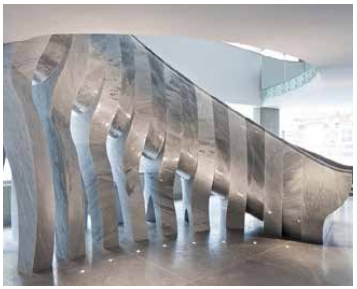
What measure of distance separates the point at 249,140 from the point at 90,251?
3.87m

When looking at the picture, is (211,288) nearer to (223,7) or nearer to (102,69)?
(223,7)

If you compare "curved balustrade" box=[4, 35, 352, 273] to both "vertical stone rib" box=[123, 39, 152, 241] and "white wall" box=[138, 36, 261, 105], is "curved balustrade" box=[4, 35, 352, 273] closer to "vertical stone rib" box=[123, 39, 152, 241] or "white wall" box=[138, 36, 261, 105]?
"vertical stone rib" box=[123, 39, 152, 241]

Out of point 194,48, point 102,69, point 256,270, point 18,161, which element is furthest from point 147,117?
point 194,48

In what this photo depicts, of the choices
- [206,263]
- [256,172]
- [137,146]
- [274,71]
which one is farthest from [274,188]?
[274,71]

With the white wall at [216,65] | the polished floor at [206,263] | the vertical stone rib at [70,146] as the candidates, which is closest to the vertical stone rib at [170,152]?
the polished floor at [206,263]

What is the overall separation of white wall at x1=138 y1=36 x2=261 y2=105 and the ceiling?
298 inches

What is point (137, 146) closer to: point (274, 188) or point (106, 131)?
point (106, 131)

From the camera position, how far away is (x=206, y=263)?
5.43m

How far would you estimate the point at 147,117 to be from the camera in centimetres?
660

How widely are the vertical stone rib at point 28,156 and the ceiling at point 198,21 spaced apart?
1.21m

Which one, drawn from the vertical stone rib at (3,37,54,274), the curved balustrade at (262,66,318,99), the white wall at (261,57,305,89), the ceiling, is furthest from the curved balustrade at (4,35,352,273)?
the white wall at (261,57,305,89)

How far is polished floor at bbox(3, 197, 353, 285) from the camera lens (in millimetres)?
4746

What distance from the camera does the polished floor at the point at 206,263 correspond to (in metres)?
4.75

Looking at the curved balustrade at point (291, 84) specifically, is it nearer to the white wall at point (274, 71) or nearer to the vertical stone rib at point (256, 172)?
the white wall at point (274, 71)
